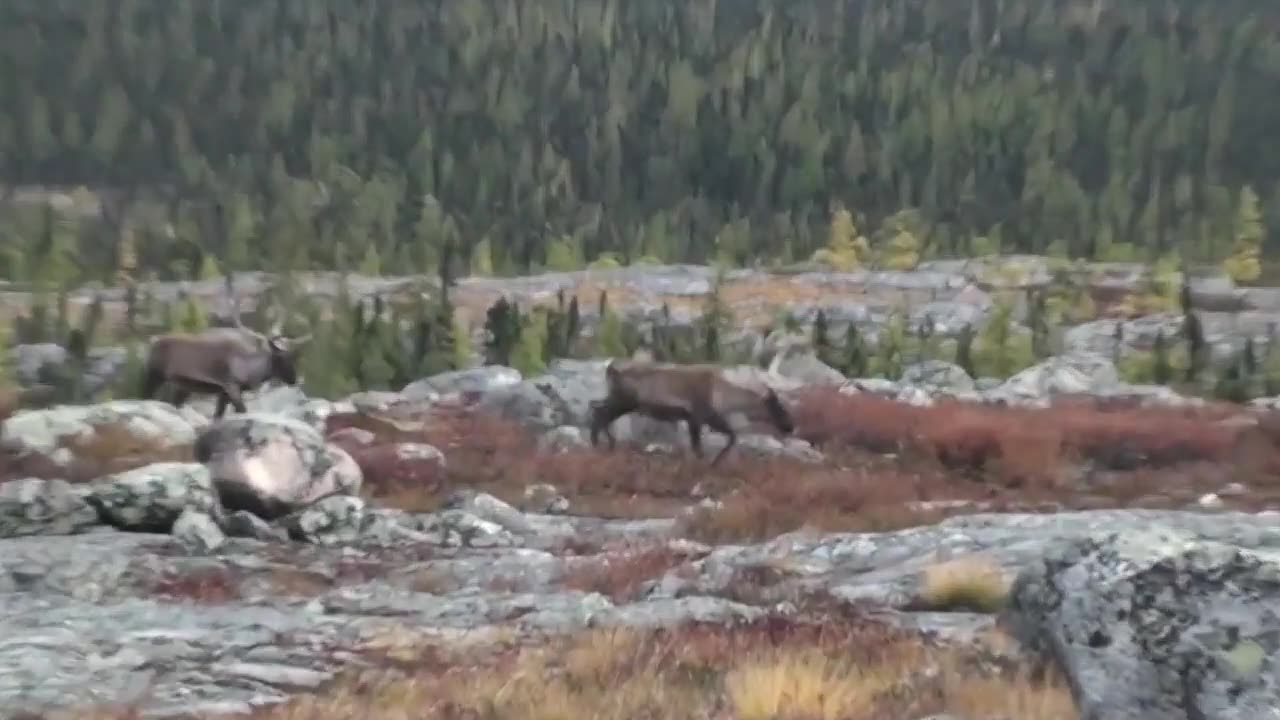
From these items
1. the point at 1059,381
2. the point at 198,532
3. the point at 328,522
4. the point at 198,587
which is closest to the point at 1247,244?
the point at 1059,381

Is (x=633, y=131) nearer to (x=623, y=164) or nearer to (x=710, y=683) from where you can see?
(x=623, y=164)

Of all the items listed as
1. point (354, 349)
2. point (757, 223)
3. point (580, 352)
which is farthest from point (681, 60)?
point (354, 349)

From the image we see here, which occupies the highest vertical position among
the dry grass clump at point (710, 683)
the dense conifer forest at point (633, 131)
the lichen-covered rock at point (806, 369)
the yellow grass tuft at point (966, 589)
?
the dense conifer forest at point (633, 131)

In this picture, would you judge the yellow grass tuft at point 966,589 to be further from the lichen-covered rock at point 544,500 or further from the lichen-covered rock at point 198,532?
the lichen-covered rock at point 544,500

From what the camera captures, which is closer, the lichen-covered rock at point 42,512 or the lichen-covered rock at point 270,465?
the lichen-covered rock at point 42,512

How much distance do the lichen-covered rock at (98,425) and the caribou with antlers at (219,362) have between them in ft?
3.95

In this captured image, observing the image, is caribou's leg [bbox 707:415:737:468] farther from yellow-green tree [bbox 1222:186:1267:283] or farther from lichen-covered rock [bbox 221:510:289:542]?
yellow-green tree [bbox 1222:186:1267:283]

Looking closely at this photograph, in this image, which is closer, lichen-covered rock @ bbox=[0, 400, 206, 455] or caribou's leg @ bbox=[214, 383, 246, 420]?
lichen-covered rock @ bbox=[0, 400, 206, 455]

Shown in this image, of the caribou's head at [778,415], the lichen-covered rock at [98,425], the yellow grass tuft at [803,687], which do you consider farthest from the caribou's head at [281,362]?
the yellow grass tuft at [803,687]

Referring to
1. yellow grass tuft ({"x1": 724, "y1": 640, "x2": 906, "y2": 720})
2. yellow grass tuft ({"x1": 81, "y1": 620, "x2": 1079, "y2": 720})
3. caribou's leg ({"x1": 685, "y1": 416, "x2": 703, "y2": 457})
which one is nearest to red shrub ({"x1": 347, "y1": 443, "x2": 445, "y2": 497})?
caribou's leg ({"x1": 685, "y1": 416, "x2": 703, "y2": 457})

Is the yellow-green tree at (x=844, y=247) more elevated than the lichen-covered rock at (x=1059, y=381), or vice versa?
the yellow-green tree at (x=844, y=247)

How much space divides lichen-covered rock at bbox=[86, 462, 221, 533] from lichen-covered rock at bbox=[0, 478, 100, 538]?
0.52 feet

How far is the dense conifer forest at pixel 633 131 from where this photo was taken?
72.4 m

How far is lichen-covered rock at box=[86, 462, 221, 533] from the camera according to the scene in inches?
582
